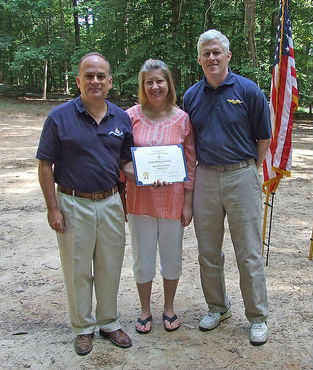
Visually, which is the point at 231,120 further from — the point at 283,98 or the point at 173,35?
the point at 173,35

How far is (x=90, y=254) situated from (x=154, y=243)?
0.48m

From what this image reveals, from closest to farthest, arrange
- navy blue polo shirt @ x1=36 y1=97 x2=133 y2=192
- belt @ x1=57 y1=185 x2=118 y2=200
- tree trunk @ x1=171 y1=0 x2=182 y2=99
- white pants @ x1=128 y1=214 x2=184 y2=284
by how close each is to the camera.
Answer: navy blue polo shirt @ x1=36 y1=97 x2=133 y2=192 < belt @ x1=57 y1=185 x2=118 y2=200 < white pants @ x1=128 y1=214 x2=184 y2=284 < tree trunk @ x1=171 y1=0 x2=182 y2=99

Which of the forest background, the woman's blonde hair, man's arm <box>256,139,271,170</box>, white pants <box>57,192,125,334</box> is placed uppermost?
the forest background

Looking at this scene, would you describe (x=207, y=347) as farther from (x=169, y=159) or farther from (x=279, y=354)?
(x=169, y=159)

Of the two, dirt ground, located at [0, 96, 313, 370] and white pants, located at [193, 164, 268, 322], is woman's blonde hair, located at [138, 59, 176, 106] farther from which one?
dirt ground, located at [0, 96, 313, 370]

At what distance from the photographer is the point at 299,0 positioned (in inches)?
582

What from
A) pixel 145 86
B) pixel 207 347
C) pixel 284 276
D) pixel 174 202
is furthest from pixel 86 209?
pixel 284 276

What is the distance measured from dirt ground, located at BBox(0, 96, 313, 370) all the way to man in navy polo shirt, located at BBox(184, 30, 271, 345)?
233 millimetres

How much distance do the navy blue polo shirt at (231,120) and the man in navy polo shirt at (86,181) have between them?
54 cm

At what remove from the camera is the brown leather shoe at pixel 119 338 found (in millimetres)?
2660

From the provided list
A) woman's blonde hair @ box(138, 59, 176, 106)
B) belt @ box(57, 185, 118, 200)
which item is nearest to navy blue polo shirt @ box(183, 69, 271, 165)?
woman's blonde hair @ box(138, 59, 176, 106)

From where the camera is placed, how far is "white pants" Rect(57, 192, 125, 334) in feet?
8.04

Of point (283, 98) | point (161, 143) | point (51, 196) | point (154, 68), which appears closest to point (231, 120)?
point (161, 143)

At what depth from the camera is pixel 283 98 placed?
12.6 feet
